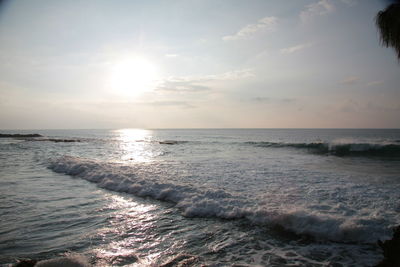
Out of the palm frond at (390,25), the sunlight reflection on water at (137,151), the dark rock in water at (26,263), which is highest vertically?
the palm frond at (390,25)

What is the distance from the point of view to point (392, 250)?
3.96 metres

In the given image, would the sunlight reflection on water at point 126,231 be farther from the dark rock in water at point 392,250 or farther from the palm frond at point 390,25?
the palm frond at point 390,25

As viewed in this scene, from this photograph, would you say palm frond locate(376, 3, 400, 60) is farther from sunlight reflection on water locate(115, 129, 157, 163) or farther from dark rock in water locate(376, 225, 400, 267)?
sunlight reflection on water locate(115, 129, 157, 163)

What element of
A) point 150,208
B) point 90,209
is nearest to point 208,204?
point 150,208

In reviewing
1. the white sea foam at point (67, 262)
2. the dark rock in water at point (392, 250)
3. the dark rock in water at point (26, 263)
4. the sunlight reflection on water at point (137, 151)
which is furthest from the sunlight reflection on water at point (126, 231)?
the sunlight reflection on water at point (137, 151)

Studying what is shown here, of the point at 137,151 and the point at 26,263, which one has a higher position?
the point at 26,263

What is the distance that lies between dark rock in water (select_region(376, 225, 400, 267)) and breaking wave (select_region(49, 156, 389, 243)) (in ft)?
0.66

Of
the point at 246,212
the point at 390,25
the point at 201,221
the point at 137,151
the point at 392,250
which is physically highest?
the point at 390,25

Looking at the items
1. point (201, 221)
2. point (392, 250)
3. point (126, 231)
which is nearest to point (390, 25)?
point (392, 250)

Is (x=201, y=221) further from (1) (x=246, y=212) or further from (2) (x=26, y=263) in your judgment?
(2) (x=26, y=263)

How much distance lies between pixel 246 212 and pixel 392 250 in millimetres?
3026

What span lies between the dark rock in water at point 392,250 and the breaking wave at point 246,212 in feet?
0.66

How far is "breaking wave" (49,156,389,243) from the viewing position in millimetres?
4879

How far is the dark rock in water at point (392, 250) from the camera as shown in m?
3.49
